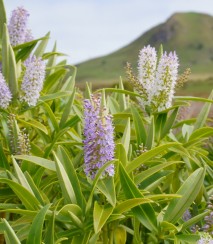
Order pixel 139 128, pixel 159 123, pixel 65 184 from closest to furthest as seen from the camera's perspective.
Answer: pixel 65 184 → pixel 139 128 → pixel 159 123

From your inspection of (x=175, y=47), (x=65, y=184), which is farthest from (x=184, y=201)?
(x=175, y=47)

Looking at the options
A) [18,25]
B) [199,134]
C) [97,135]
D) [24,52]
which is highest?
[18,25]

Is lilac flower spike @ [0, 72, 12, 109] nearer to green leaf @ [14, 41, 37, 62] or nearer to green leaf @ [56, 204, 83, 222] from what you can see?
green leaf @ [14, 41, 37, 62]

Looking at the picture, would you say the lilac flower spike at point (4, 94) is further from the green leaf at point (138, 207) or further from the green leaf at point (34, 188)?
the green leaf at point (138, 207)

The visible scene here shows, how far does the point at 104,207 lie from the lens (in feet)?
7.14

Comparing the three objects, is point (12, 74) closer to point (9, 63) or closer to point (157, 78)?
point (9, 63)

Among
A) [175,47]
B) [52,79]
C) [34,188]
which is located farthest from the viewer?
[175,47]

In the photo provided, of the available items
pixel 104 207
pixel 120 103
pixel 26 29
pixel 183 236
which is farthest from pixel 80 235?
pixel 26 29

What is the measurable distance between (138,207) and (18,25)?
142cm

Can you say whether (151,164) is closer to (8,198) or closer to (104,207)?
(104,207)

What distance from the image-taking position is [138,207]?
2275 mm

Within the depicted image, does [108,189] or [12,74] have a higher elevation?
[12,74]

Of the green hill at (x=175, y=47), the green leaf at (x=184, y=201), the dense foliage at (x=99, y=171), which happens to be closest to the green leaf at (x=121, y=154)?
the dense foliage at (x=99, y=171)

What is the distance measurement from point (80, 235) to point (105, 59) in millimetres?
132760
